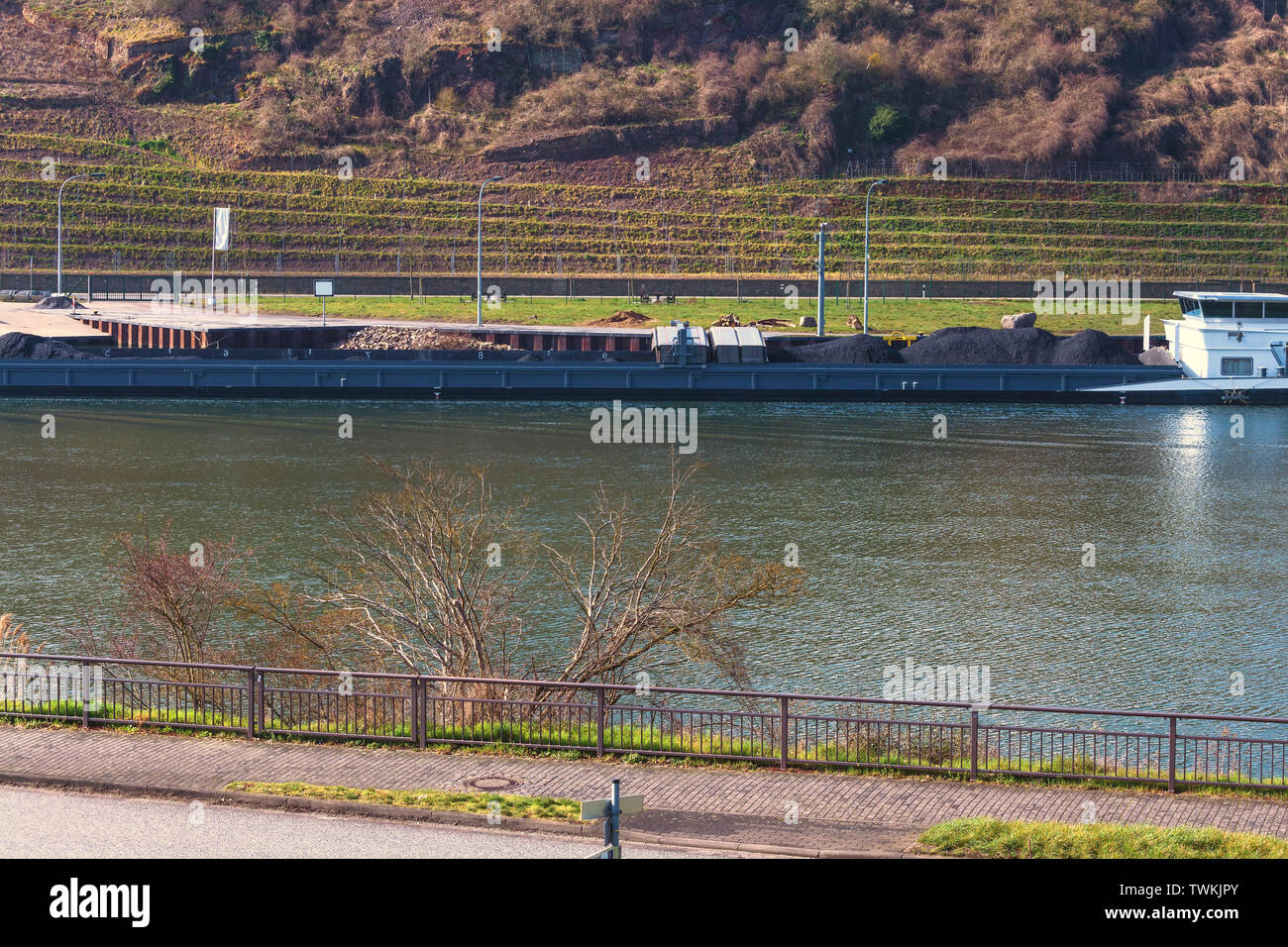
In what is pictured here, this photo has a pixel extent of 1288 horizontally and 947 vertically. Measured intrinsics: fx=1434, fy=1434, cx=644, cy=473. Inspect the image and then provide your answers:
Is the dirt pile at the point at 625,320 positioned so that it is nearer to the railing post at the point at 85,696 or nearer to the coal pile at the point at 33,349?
the coal pile at the point at 33,349

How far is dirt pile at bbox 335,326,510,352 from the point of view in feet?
234

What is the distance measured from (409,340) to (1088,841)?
2425 inches

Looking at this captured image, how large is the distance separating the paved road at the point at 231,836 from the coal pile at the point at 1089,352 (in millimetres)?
58119

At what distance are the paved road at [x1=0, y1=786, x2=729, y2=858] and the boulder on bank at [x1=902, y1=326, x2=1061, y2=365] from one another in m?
56.0

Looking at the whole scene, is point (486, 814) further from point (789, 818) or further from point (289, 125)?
point (289, 125)

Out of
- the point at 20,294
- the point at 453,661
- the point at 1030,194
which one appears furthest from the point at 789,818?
the point at 1030,194

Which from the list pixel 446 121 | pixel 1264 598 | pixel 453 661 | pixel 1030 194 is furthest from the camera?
pixel 446 121

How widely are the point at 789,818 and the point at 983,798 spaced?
230 centimetres

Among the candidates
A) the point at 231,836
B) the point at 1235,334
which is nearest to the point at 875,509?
the point at 231,836

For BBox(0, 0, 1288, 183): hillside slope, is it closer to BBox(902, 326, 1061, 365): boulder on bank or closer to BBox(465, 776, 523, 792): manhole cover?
BBox(902, 326, 1061, 365): boulder on bank

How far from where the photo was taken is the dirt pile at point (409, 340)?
71188 millimetres

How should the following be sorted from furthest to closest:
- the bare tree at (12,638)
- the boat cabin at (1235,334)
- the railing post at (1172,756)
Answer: the boat cabin at (1235,334)
the bare tree at (12,638)
the railing post at (1172,756)

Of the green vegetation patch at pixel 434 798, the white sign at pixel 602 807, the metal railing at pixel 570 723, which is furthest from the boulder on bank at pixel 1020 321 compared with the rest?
the white sign at pixel 602 807

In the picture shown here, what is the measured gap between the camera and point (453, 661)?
68.1 feet
